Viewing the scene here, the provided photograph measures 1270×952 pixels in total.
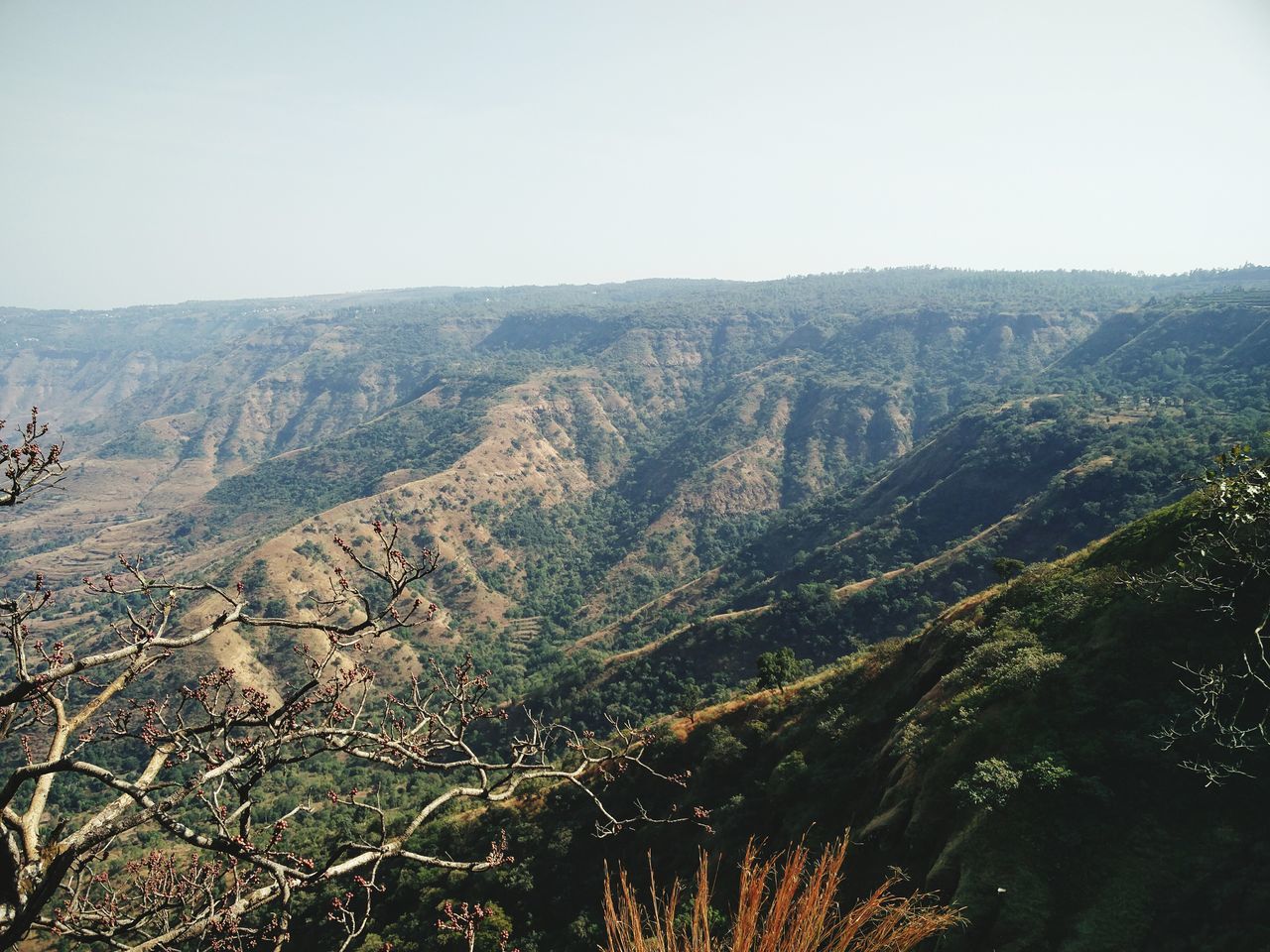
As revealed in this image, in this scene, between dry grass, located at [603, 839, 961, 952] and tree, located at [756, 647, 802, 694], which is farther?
tree, located at [756, 647, 802, 694]

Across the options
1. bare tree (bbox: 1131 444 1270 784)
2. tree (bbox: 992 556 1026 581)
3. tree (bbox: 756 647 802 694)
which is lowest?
tree (bbox: 756 647 802 694)

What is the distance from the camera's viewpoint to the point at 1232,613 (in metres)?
16.7

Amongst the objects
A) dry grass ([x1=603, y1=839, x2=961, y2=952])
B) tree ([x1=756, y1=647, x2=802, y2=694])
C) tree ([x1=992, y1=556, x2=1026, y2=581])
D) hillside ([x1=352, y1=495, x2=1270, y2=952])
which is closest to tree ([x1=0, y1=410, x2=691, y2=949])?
dry grass ([x1=603, y1=839, x2=961, y2=952])

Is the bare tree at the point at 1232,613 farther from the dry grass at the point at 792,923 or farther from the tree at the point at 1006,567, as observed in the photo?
the tree at the point at 1006,567

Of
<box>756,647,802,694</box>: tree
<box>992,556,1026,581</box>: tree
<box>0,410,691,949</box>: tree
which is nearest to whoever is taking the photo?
<box>0,410,691,949</box>: tree

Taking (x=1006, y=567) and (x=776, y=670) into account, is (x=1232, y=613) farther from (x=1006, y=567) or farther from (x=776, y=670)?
(x=1006, y=567)

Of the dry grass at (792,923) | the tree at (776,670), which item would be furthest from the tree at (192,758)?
the tree at (776,670)

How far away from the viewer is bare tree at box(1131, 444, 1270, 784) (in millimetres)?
12616

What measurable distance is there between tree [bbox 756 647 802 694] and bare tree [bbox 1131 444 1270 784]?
24.4 metres

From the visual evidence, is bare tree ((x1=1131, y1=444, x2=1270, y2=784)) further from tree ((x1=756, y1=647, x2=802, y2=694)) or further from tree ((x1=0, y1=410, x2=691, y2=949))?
tree ((x1=756, y1=647, x2=802, y2=694))

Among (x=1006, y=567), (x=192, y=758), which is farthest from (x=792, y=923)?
(x=1006, y=567)

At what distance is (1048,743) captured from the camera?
704 inches

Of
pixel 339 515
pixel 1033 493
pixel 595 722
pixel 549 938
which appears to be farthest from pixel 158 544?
pixel 1033 493

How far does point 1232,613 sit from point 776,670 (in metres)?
28.4
